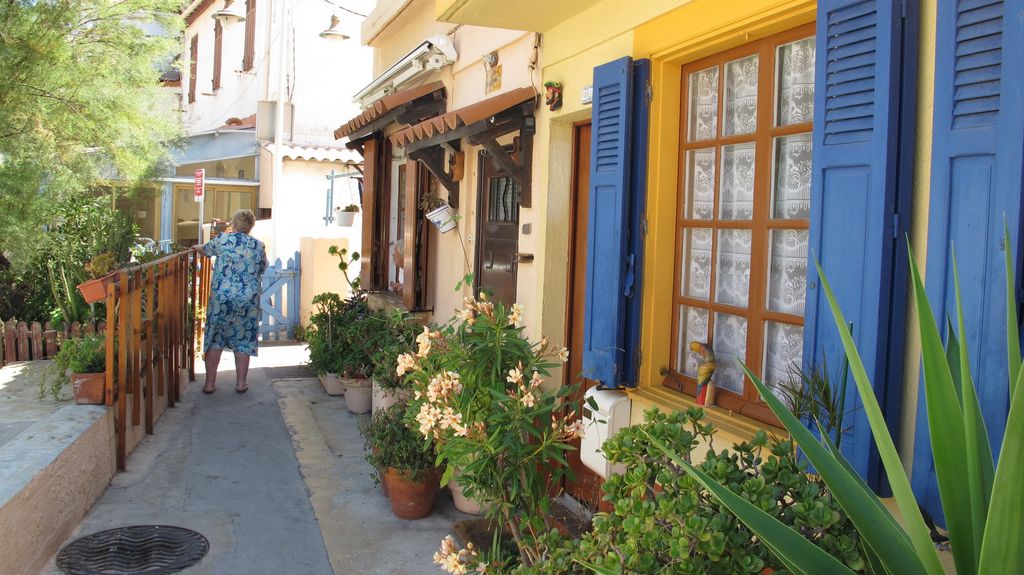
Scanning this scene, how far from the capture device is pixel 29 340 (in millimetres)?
8672

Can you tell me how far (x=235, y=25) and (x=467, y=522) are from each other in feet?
56.4

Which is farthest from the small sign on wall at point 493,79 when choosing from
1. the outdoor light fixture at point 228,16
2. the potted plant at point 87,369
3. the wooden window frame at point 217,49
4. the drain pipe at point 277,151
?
the wooden window frame at point 217,49

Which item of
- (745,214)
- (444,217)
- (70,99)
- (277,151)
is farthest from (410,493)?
(277,151)

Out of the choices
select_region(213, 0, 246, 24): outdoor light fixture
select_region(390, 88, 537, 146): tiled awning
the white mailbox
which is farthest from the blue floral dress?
select_region(213, 0, 246, 24): outdoor light fixture

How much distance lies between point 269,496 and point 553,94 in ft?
9.55

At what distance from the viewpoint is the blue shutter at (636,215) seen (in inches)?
161

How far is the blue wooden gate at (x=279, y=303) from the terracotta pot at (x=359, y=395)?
→ 15.4ft

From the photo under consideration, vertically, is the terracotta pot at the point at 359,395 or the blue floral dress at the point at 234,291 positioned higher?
the blue floral dress at the point at 234,291

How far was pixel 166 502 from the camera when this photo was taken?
5.13 meters

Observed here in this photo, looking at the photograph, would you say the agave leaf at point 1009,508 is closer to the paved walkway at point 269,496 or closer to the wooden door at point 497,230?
the paved walkway at point 269,496

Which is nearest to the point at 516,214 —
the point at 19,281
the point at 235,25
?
the point at 19,281

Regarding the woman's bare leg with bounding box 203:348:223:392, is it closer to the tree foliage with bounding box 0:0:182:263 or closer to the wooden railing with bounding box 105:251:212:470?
the wooden railing with bounding box 105:251:212:470

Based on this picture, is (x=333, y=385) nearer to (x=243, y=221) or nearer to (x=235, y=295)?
(x=235, y=295)

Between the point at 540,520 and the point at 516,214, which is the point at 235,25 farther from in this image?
the point at 540,520
